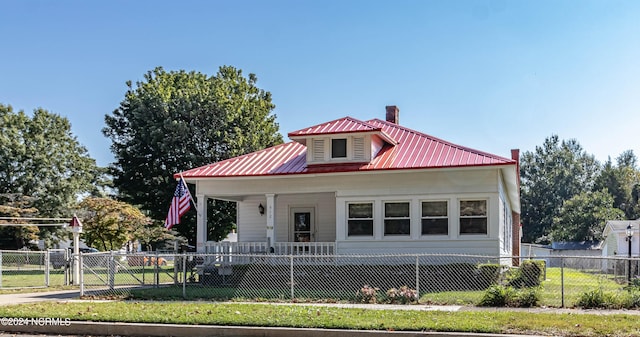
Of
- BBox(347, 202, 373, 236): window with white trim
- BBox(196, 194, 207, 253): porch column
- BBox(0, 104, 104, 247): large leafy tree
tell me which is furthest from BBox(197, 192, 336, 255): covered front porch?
BBox(0, 104, 104, 247): large leafy tree

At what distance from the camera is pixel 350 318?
490 inches

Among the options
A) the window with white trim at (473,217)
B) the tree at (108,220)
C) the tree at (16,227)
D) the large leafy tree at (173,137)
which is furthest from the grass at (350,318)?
the tree at (16,227)

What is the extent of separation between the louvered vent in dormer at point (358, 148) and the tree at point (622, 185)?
6898 centimetres

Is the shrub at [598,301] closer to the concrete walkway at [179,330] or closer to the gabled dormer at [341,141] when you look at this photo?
the concrete walkway at [179,330]

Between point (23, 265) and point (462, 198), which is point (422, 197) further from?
point (23, 265)

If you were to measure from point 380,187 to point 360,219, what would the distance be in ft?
4.18

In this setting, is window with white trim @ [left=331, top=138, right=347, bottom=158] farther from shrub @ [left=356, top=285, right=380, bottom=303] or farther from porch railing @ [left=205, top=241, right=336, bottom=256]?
shrub @ [left=356, top=285, right=380, bottom=303]

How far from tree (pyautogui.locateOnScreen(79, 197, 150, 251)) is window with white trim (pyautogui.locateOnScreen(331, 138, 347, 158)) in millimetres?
14911

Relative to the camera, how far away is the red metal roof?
2055cm

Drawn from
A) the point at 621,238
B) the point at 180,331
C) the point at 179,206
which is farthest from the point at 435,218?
the point at 621,238

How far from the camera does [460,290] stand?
19.2 metres

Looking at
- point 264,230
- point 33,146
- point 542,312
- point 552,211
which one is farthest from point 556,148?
point 542,312

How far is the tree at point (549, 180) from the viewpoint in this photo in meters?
83.5

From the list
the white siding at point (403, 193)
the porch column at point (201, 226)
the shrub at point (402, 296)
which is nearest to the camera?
the shrub at point (402, 296)
